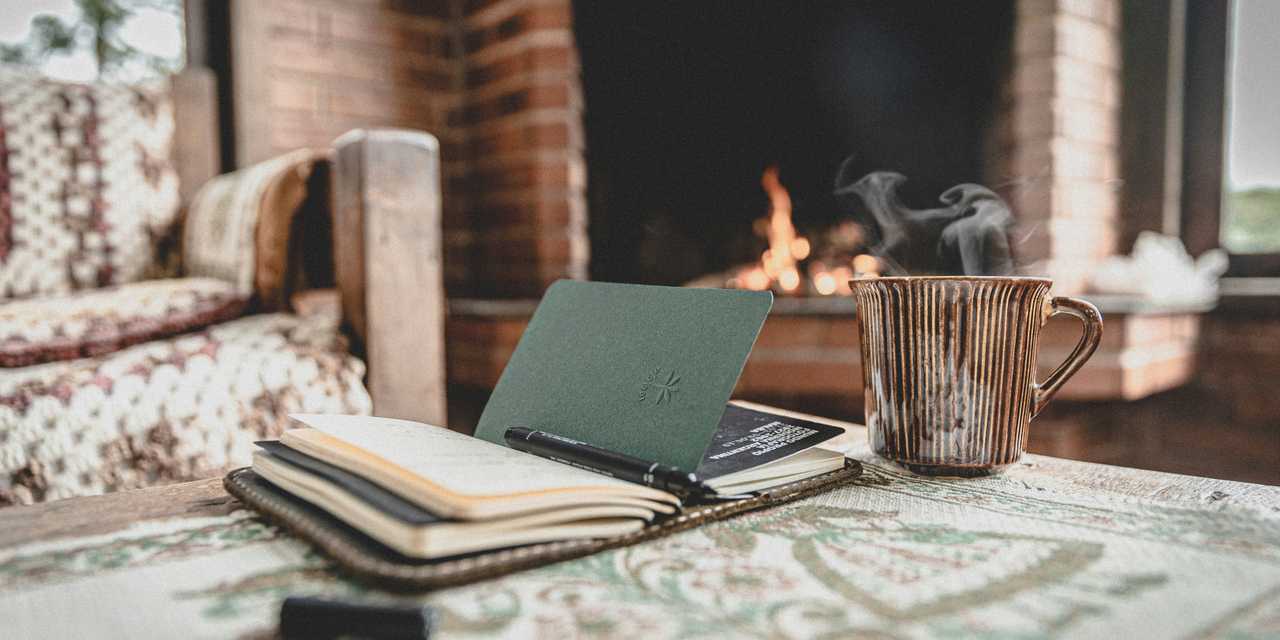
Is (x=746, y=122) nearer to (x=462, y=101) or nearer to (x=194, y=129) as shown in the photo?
(x=462, y=101)

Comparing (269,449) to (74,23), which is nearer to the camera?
(269,449)

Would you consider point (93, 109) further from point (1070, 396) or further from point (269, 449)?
point (1070, 396)

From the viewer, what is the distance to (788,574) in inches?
14.2

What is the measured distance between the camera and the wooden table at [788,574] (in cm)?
31

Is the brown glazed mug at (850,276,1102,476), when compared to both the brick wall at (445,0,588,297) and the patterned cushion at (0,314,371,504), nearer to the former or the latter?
the patterned cushion at (0,314,371,504)

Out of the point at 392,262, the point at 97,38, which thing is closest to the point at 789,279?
the point at 392,262

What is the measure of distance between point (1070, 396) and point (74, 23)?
2317 mm

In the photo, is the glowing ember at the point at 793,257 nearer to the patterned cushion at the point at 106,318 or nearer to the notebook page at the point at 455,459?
the patterned cushion at the point at 106,318

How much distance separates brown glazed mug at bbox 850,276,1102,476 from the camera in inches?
19.8

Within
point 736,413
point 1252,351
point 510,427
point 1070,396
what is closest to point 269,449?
point 510,427

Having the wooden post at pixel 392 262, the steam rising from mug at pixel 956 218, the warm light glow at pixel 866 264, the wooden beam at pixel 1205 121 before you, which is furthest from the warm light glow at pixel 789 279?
the wooden post at pixel 392 262

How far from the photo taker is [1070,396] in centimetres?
153

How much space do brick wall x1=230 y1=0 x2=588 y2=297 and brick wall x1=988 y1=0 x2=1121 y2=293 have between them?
95cm

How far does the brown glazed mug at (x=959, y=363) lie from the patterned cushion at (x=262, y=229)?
0.92 meters
